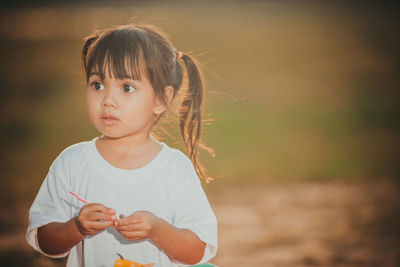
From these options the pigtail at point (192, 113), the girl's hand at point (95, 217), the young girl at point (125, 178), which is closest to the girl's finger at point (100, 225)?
the girl's hand at point (95, 217)

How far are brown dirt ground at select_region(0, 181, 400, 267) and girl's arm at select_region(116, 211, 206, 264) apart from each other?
1576 mm

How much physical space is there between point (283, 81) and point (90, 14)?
5.56 feet

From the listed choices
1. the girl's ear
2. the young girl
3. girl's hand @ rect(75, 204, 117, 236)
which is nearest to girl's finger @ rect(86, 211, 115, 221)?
girl's hand @ rect(75, 204, 117, 236)

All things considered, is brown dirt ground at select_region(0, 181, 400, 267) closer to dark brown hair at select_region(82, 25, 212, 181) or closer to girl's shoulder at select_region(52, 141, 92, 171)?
girl's shoulder at select_region(52, 141, 92, 171)

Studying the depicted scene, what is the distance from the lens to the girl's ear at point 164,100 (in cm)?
164

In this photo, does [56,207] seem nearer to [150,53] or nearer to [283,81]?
[150,53]

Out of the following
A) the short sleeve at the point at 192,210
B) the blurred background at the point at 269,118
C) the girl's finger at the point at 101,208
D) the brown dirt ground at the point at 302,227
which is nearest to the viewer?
the girl's finger at the point at 101,208

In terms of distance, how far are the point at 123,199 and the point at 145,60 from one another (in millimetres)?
419

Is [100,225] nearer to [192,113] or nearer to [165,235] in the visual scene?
[165,235]

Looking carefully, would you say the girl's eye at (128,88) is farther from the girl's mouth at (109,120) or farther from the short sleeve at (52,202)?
the short sleeve at (52,202)

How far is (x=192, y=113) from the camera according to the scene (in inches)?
67.3

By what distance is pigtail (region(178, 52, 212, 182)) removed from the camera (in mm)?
1682

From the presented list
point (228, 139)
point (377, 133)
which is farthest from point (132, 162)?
point (377, 133)

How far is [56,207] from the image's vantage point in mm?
1583
